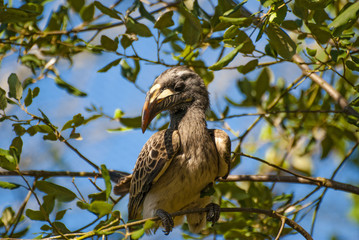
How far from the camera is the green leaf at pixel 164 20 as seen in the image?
2920mm

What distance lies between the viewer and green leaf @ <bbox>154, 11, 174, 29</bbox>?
2.92 m

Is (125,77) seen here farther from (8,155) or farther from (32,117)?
(8,155)

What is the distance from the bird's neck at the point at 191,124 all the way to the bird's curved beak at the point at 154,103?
0.54ft

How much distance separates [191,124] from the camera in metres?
3.23

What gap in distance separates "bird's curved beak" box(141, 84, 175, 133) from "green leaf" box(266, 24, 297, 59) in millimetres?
1116

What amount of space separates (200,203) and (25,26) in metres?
A: 2.05

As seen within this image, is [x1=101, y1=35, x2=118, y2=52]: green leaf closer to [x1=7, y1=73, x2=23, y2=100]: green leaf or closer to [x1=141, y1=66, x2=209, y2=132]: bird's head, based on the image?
[x1=141, y1=66, x2=209, y2=132]: bird's head

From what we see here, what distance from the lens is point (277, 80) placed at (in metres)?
4.12

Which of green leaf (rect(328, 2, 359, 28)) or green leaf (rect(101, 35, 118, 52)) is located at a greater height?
green leaf (rect(101, 35, 118, 52))

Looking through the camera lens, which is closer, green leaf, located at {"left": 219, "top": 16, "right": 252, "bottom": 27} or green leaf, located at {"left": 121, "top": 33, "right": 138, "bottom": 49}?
green leaf, located at {"left": 219, "top": 16, "right": 252, "bottom": 27}

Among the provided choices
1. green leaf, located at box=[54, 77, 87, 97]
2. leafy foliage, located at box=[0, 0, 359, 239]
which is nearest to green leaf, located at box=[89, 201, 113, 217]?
leafy foliage, located at box=[0, 0, 359, 239]

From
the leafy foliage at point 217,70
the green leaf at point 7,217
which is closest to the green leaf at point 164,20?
the leafy foliage at point 217,70

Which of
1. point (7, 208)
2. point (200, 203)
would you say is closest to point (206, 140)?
point (200, 203)

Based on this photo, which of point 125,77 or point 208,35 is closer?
point 208,35
